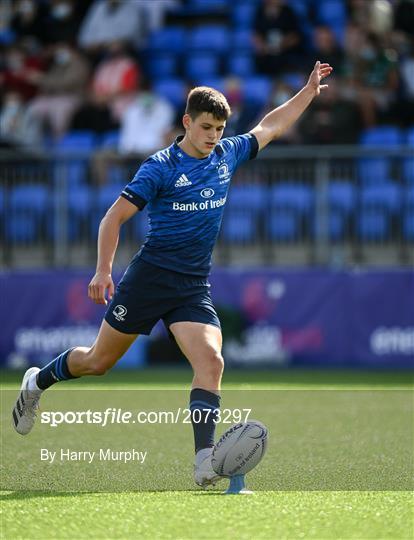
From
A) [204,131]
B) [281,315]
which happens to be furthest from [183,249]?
[281,315]

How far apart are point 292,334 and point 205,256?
26.9ft

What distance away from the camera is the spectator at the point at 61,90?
1809cm

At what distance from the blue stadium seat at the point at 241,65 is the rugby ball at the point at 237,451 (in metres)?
12.4

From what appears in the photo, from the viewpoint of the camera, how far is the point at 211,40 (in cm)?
1903

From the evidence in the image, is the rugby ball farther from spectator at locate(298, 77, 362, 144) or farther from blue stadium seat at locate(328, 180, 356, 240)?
spectator at locate(298, 77, 362, 144)

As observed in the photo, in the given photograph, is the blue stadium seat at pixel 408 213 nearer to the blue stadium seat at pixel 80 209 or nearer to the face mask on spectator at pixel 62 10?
the blue stadium seat at pixel 80 209

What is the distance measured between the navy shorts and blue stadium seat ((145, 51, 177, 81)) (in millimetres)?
12100

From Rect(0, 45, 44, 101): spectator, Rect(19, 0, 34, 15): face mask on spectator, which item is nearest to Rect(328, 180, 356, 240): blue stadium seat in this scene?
Rect(0, 45, 44, 101): spectator

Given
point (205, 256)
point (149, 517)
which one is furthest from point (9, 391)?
point (149, 517)

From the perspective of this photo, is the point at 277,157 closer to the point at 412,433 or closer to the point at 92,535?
the point at 412,433

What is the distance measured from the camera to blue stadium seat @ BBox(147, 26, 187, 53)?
19.3 meters

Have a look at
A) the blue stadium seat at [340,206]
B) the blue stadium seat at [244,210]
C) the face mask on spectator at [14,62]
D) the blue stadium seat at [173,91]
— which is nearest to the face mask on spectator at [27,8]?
the face mask on spectator at [14,62]

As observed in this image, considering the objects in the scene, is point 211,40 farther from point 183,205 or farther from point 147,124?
point 183,205

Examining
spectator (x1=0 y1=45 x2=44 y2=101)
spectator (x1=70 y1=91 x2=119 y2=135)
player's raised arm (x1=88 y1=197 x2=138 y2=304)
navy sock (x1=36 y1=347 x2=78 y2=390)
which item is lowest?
navy sock (x1=36 y1=347 x2=78 y2=390)
